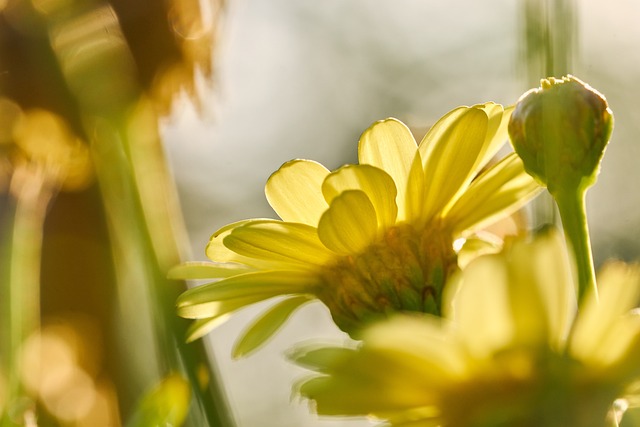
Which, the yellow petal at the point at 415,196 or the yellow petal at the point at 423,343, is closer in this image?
the yellow petal at the point at 423,343

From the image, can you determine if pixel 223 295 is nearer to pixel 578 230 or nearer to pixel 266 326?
pixel 266 326

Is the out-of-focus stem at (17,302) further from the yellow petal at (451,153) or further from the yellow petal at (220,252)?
the yellow petal at (451,153)

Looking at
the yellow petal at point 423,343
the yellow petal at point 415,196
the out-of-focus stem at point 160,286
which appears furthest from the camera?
the yellow petal at point 415,196

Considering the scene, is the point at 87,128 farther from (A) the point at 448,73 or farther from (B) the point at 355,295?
(A) the point at 448,73

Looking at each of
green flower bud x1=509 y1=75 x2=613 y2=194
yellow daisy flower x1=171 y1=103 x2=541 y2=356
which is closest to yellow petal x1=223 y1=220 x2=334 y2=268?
yellow daisy flower x1=171 y1=103 x2=541 y2=356

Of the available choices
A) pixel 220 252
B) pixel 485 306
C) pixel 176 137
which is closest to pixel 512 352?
pixel 485 306

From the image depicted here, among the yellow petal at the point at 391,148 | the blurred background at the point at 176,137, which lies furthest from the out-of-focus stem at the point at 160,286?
the yellow petal at the point at 391,148
